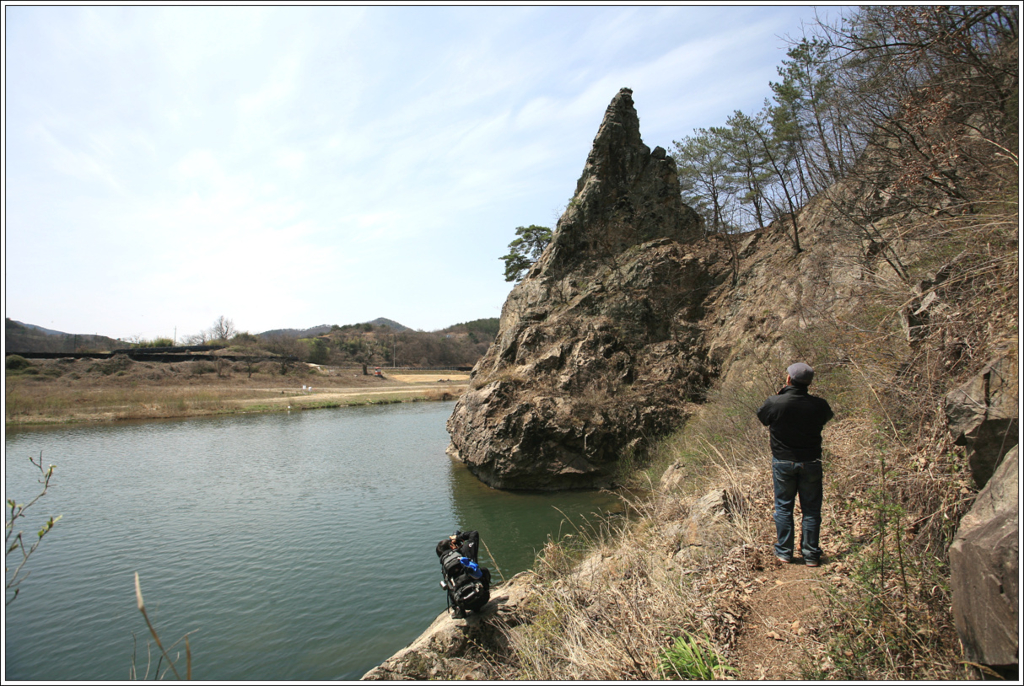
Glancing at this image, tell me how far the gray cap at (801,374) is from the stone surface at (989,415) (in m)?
1.35

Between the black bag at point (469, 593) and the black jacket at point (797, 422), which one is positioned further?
the black bag at point (469, 593)

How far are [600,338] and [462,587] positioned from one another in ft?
50.8

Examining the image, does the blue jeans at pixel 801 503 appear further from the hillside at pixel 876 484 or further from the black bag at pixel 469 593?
the black bag at pixel 469 593

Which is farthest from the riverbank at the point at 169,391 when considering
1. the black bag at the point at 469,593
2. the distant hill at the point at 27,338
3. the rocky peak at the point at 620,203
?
the black bag at the point at 469,593

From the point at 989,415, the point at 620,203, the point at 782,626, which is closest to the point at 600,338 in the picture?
the point at 620,203

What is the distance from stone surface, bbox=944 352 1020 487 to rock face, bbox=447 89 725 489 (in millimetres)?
14262

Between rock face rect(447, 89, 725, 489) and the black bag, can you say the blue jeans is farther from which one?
rock face rect(447, 89, 725, 489)

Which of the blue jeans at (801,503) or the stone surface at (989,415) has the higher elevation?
the stone surface at (989,415)

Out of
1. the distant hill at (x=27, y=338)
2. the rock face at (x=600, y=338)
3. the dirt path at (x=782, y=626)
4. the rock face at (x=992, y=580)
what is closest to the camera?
the rock face at (x=992, y=580)

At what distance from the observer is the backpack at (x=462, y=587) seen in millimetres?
7539

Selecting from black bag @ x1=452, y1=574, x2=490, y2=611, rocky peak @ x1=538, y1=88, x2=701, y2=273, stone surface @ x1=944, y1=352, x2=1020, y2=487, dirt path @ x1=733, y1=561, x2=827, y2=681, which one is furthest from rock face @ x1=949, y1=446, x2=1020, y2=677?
rocky peak @ x1=538, y1=88, x2=701, y2=273

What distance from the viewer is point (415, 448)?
91.7ft

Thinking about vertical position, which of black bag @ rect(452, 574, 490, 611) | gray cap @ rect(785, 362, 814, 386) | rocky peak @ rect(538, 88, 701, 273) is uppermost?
rocky peak @ rect(538, 88, 701, 273)

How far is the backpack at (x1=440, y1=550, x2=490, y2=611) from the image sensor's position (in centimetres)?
754
